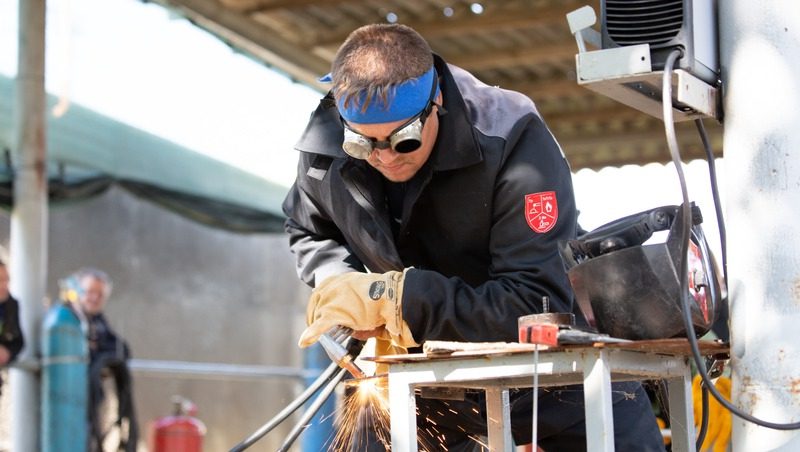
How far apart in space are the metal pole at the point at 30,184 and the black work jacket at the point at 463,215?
421cm

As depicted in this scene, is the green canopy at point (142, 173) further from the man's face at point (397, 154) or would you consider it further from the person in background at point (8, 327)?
the man's face at point (397, 154)

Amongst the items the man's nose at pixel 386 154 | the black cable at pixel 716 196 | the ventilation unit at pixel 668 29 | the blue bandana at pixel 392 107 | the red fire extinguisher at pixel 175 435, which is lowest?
the red fire extinguisher at pixel 175 435

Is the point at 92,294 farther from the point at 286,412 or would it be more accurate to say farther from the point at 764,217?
the point at 764,217

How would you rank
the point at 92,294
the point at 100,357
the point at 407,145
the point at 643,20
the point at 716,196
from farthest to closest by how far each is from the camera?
the point at 92,294, the point at 100,357, the point at 407,145, the point at 716,196, the point at 643,20

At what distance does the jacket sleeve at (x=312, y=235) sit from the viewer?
3.07 meters

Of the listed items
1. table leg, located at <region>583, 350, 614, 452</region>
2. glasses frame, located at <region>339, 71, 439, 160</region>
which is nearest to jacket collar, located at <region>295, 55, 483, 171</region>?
glasses frame, located at <region>339, 71, 439, 160</region>

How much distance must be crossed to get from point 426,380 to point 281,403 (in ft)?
30.6

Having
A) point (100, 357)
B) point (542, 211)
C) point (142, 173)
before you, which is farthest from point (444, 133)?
point (142, 173)

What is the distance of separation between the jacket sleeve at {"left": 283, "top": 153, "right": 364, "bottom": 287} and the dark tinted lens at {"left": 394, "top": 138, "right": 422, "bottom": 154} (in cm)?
44

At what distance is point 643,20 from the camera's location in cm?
241

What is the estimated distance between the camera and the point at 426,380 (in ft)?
7.23

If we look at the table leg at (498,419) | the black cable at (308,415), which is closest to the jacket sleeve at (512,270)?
the table leg at (498,419)

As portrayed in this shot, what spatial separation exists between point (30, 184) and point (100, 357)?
1237 mm

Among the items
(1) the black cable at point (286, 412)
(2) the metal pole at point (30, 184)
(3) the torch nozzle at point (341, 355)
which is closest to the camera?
(3) the torch nozzle at point (341, 355)
